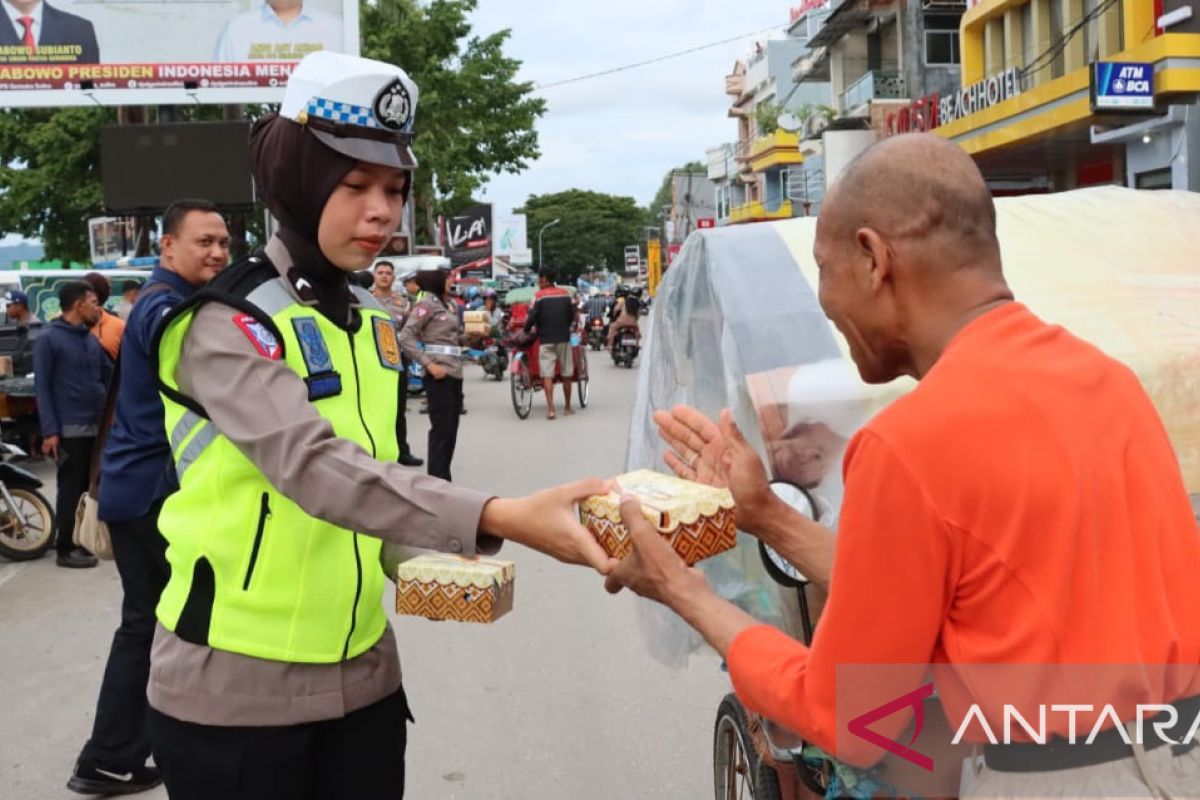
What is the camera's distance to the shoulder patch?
6.53ft

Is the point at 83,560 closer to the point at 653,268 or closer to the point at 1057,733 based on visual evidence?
the point at 1057,733

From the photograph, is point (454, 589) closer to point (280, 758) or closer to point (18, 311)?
point (280, 758)

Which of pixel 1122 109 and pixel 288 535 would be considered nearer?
pixel 288 535

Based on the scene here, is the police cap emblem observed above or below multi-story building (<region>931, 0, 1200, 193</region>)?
below

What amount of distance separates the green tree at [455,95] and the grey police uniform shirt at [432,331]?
57.9 feet

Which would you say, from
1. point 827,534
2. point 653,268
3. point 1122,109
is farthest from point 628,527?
point 653,268

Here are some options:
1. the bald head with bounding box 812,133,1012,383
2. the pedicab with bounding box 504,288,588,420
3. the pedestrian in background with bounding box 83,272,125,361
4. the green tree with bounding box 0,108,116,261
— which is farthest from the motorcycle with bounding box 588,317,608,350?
the bald head with bounding box 812,133,1012,383

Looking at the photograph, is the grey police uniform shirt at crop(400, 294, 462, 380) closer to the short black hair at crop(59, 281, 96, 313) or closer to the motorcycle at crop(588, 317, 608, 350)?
the short black hair at crop(59, 281, 96, 313)

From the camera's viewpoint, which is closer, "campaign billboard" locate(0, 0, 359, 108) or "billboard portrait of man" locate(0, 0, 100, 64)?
"campaign billboard" locate(0, 0, 359, 108)

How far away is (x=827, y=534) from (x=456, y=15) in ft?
91.3

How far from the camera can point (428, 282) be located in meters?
10.7

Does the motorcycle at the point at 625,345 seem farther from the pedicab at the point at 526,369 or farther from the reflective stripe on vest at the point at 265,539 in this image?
the reflective stripe on vest at the point at 265,539

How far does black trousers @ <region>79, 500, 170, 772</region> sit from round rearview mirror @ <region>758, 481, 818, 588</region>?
2228 millimetres

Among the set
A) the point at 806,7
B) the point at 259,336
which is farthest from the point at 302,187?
the point at 806,7
